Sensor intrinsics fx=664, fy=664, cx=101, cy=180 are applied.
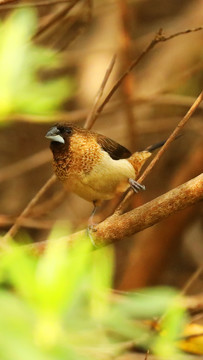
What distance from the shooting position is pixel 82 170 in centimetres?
278

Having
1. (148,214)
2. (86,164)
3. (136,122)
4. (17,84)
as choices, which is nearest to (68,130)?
(86,164)

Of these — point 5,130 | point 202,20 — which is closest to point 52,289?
point 202,20

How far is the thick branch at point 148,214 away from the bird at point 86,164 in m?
0.51

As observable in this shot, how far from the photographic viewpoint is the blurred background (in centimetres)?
395

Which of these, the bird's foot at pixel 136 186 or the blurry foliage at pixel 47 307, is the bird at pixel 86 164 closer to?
the bird's foot at pixel 136 186

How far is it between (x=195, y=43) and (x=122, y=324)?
3842 millimetres

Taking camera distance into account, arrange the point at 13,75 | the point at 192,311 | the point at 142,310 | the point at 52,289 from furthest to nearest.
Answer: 1. the point at 192,311
2. the point at 13,75
3. the point at 142,310
4. the point at 52,289

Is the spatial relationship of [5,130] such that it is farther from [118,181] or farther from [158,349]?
[158,349]

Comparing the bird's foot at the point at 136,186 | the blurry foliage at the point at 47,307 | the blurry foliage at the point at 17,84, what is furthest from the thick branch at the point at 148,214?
the blurry foliage at the point at 47,307

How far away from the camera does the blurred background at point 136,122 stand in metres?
3.95

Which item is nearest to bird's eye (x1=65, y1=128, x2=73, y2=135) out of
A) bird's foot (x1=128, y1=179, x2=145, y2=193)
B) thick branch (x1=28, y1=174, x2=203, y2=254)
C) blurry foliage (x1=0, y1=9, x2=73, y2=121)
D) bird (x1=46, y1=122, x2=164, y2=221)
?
bird (x1=46, y1=122, x2=164, y2=221)

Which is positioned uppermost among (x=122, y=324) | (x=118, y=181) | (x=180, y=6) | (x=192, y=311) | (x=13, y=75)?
(x=180, y=6)

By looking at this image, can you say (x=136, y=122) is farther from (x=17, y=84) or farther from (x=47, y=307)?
(x=47, y=307)

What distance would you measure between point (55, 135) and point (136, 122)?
5.08 feet
